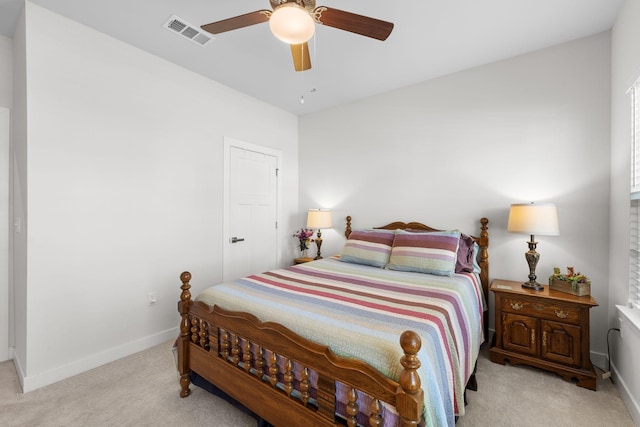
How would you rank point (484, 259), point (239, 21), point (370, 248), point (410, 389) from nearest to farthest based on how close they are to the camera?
point (410, 389), point (239, 21), point (484, 259), point (370, 248)

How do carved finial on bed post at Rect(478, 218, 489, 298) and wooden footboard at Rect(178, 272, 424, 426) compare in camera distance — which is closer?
wooden footboard at Rect(178, 272, 424, 426)

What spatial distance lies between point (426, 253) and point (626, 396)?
1575 mm

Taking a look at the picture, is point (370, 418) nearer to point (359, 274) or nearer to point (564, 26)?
point (359, 274)

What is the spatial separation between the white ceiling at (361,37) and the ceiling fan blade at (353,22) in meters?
0.53

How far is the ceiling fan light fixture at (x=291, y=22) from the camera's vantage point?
1492 millimetres

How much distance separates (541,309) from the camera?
231 cm

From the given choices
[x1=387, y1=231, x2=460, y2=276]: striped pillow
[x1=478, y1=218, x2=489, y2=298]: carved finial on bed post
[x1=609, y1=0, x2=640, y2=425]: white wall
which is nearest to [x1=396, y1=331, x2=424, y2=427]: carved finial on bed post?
[x1=387, y1=231, x2=460, y2=276]: striped pillow

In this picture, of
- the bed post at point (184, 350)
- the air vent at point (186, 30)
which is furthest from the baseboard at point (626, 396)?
the air vent at point (186, 30)

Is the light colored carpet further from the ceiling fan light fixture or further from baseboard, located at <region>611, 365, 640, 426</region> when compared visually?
the ceiling fan light fixture

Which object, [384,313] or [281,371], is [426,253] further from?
[281,371]

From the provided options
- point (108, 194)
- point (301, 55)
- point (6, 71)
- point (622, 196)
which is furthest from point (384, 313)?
point (6, 71)

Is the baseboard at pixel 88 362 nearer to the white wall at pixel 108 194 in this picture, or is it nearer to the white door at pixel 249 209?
the white wall at pixel 108 194

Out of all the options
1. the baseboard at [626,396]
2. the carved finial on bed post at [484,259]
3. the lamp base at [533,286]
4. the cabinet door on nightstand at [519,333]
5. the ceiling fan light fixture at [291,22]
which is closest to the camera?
the ceiling fan light fixture at [291,22]

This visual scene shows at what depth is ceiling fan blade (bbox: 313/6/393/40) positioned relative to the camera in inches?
64.7
